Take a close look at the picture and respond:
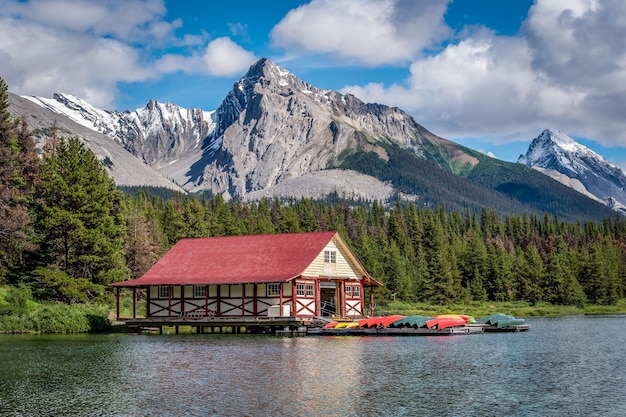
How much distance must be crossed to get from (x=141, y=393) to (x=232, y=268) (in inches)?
1366

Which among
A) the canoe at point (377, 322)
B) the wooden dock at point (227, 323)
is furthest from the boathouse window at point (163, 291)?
the canoe at point (377, 322)

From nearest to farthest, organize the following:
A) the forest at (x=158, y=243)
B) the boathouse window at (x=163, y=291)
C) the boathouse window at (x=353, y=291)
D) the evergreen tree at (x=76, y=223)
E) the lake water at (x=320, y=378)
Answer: the lake water at (x=320, y=378) < the evergreen tree at (x=76, y=223) < the boathouse window at (x=163, y=291) < the forest at (x=158, y=243) < the boathouse window at (x=353, y=291)

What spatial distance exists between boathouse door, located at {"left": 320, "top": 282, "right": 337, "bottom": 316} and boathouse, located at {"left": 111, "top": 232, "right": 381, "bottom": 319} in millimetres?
110

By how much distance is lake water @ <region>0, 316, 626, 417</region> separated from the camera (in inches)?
917

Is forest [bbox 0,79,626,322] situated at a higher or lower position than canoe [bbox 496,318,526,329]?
higher

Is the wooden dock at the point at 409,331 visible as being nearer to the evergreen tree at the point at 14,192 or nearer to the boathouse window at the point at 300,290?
the boathouse window at the point at 300,290

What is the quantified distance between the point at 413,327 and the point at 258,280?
1280cm

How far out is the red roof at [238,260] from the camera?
5866cm

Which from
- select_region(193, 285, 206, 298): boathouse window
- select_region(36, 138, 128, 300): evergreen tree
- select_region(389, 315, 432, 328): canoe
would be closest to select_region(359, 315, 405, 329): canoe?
select_region(389, 315, 432, 328): canoe

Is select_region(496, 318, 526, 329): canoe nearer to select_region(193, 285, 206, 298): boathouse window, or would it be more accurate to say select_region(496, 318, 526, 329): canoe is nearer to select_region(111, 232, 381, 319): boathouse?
select_region(111, 232, 381, 319): boathouse

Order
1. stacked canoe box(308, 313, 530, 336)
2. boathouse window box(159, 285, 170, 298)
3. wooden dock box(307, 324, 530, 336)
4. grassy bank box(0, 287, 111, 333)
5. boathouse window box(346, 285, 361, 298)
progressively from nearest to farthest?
wooden dock box(307, 324, 530, 336) → stacked canoe box(308, 313, 530, 336) → grassy bank box(0, 287, 111, 333) → boathouse window box(159, 285, 170, 298) → boathouse window box(346, 285, 361, 298)

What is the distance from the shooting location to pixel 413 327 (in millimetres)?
52969

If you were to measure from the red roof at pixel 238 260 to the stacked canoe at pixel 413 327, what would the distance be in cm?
569

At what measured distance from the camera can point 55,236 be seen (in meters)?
63.3
